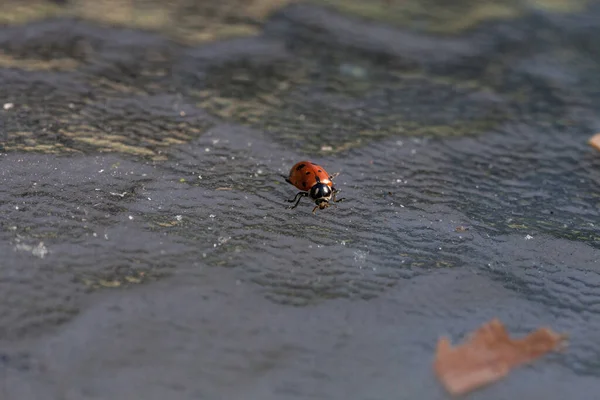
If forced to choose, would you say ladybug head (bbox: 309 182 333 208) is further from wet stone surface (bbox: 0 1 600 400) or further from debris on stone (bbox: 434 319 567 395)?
debris on stone (bbox: 434 319 567 395)

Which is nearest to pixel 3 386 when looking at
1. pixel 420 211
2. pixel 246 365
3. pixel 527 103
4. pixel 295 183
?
pixel 246 365

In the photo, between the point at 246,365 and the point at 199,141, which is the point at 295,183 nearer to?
the point at 199,141

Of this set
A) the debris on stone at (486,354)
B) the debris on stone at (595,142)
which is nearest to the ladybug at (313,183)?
the debris on stone at (486,354)

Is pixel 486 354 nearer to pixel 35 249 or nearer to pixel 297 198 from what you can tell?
pixel 297 198

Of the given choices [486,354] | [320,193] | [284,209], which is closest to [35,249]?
[284,209]

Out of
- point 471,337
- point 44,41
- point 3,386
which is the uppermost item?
point 44,41

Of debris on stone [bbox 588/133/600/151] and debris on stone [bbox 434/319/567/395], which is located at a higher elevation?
debris on stone [bbox 588/133/600/151]

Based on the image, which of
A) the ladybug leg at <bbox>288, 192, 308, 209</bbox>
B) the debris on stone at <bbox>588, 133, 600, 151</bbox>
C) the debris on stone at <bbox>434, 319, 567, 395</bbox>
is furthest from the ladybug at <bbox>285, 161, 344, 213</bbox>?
the debris on stone at <bbox>588, 133, 600, 151</bbox>
